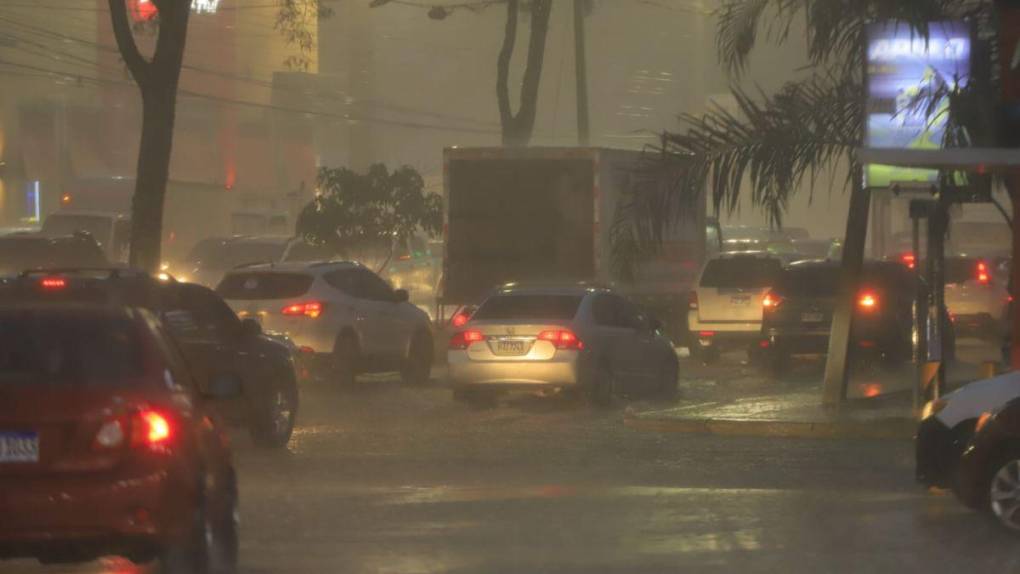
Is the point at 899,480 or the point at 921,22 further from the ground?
the point at 921,22

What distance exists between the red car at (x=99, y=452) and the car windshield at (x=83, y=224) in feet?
91.6

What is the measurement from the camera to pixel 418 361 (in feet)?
85.4

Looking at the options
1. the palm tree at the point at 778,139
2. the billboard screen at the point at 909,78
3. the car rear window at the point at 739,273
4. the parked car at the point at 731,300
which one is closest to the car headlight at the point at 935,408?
the billboard screen at the point at 909,78

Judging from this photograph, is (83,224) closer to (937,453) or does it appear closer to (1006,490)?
(937,453)

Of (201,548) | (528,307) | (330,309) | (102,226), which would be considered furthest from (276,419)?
(102,226)

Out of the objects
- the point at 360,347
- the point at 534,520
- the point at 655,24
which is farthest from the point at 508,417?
the point at 655,24

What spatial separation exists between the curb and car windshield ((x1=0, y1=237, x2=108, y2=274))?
12514 millimetres

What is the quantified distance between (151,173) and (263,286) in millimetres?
5381

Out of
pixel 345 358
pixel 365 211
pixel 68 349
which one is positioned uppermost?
pixel 365 211

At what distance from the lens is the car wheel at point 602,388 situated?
2131 cm

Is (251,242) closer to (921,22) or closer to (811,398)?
(811,398)

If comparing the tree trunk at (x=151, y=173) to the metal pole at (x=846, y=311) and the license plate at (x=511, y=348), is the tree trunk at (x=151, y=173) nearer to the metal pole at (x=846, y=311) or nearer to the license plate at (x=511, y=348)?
the license plate at (x=511, y=348)

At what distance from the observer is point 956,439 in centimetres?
1241

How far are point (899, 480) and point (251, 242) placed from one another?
2108 cm
